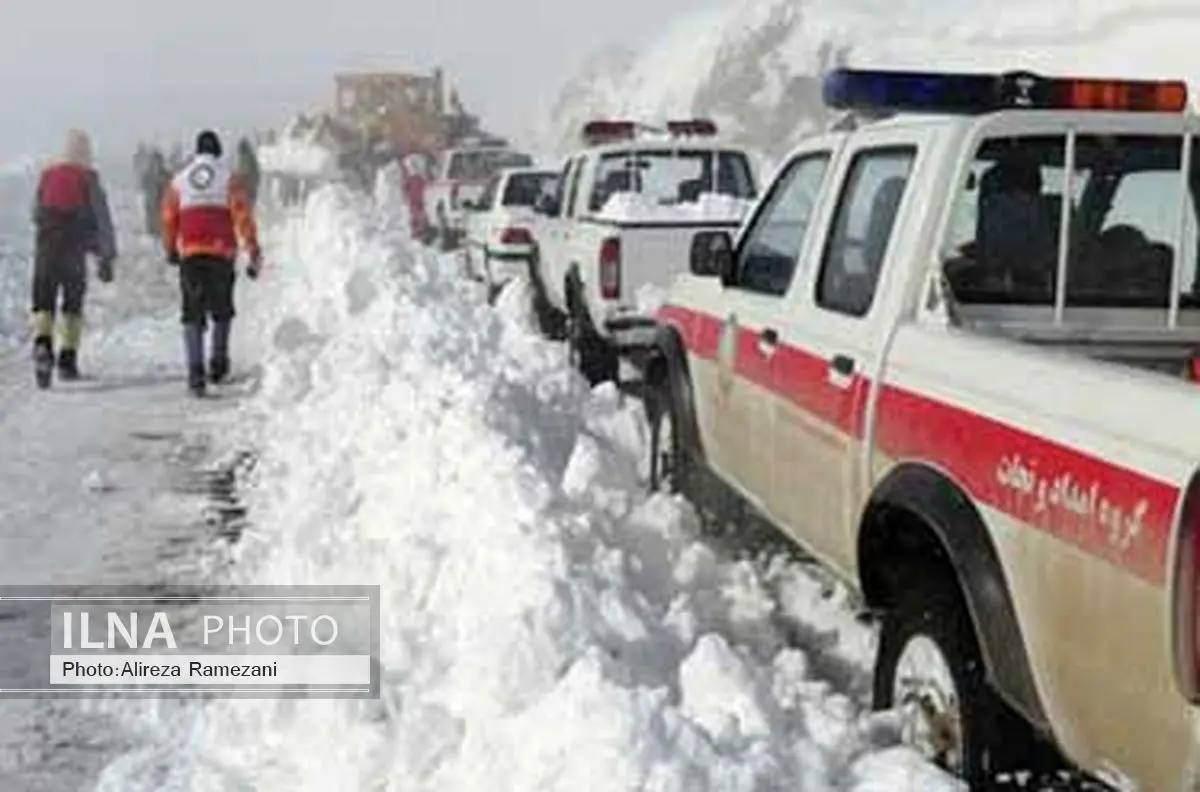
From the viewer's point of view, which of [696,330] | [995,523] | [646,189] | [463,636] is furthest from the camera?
[646,189]

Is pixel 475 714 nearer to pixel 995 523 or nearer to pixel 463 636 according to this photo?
pixel 463 636

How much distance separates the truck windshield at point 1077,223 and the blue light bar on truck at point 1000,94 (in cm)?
21

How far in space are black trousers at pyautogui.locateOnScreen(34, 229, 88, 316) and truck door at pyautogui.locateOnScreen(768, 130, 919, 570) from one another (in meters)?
8.93

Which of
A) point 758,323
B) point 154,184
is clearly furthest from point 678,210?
point 154,184

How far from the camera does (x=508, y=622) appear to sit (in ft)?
17.5

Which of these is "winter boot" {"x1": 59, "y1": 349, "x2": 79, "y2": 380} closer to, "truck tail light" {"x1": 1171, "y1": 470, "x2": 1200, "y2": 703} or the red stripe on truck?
the red stripe on truck

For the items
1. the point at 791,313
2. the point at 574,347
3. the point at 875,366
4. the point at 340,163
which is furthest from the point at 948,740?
the point at 340,163

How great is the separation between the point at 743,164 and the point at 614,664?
10018mm

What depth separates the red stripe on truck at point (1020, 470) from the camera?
3.60 metres

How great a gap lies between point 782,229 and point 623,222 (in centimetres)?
598

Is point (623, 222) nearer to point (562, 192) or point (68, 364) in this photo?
point (562, 192)

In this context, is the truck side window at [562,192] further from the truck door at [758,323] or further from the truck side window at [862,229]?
the truck side window at [862,229]

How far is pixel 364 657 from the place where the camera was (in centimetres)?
578

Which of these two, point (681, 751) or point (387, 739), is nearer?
point (681, 751)
